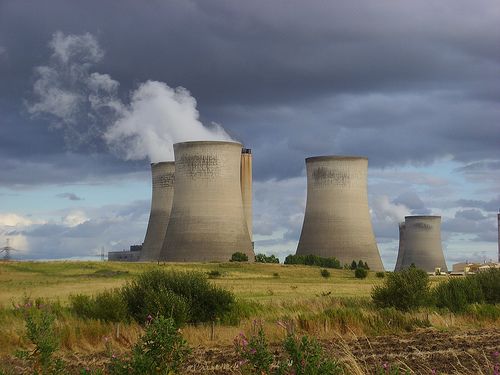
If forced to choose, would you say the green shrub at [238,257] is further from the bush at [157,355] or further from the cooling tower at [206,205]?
the bush at [157,355]

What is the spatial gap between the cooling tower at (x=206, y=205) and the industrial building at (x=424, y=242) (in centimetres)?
2068

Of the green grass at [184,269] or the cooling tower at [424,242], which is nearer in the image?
the green grass at [184,269]

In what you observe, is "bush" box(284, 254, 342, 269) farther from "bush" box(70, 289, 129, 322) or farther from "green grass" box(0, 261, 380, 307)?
"bush" box(70, 289, 129, 322)

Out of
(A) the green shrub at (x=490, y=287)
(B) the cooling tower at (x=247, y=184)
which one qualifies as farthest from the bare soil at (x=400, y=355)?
(B) the cooling tower at (x=247, y=184)

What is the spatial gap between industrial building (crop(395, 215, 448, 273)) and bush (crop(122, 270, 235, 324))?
1813 inches

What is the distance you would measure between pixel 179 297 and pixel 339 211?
106 feet

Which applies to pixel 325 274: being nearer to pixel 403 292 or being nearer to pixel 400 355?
pixel 403 292

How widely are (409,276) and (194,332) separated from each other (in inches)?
283

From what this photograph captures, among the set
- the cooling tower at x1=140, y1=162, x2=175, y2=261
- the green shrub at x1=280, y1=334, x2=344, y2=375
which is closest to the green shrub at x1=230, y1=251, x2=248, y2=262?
the cooling tower at x1=140, y1=162, x2=175, y2=261

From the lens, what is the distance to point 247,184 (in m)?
56.7

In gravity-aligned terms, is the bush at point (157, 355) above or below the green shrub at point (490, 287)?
below

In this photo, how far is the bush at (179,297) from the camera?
1361 cm

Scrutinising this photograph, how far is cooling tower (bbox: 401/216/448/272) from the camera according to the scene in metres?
59.2

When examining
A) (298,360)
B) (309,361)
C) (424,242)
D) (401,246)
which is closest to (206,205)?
(424,242)
